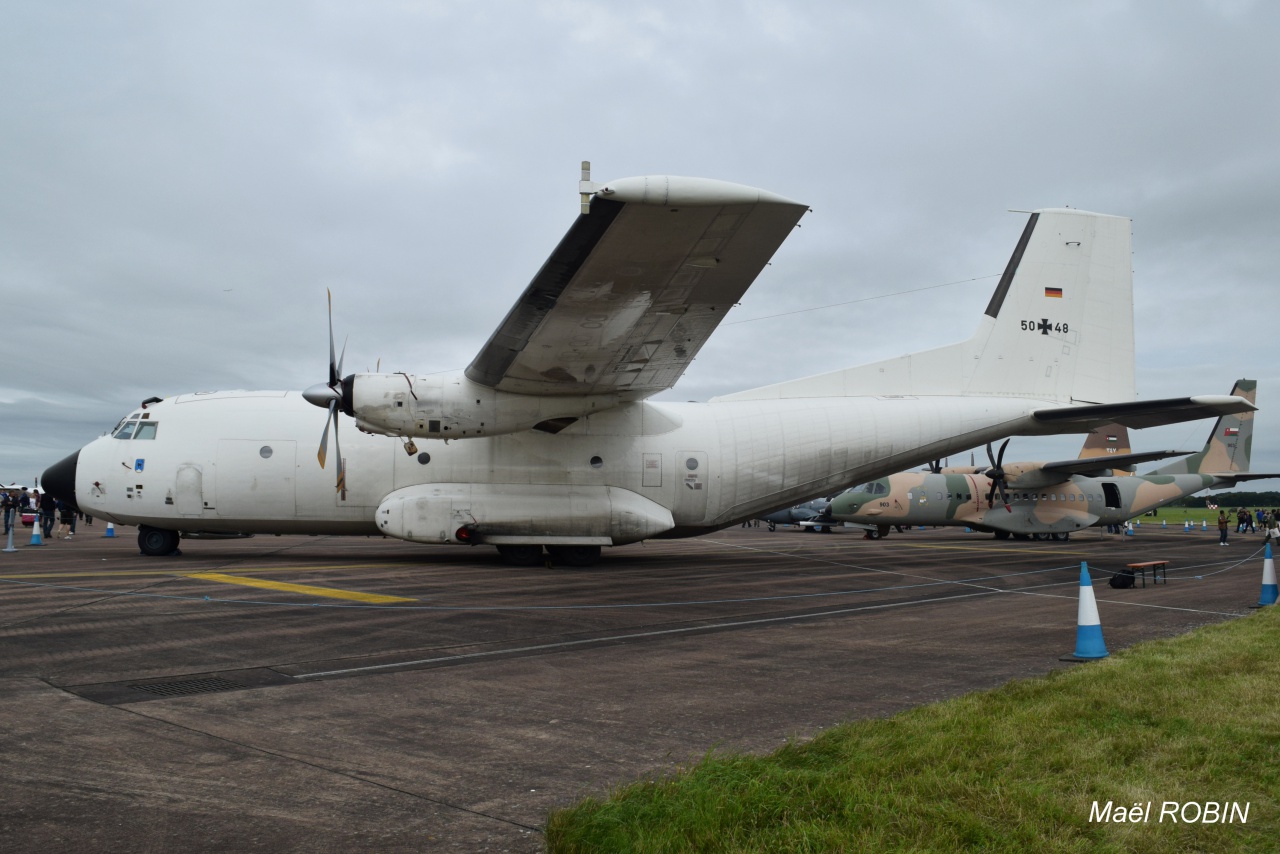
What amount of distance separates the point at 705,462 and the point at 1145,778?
1237 centimetres

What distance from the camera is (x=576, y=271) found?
9.53 meters

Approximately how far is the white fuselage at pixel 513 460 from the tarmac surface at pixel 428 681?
6.81ft

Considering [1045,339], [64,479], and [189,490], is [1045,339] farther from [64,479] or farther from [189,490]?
[64,479]

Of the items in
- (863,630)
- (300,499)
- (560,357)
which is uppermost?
(560,357)

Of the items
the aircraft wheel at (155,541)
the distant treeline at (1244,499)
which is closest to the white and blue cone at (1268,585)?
the aircraft wheel at (155,541)

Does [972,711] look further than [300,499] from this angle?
No

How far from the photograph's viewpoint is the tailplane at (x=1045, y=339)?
17.1m

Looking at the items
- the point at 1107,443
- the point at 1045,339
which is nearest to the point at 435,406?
the point at 1045,339

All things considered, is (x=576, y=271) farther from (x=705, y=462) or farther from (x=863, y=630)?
(x=705, y=462)

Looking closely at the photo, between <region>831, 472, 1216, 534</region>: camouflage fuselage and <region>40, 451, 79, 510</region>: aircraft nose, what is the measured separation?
2270 cm

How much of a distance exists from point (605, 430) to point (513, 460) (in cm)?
186

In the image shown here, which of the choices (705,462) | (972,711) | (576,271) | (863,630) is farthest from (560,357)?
(972,711)

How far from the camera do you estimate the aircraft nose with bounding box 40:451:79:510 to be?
1577 cm

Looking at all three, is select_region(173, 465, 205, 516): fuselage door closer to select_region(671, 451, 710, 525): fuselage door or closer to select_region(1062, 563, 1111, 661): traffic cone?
select_region(671, 451, 710, 525): fuselage door
